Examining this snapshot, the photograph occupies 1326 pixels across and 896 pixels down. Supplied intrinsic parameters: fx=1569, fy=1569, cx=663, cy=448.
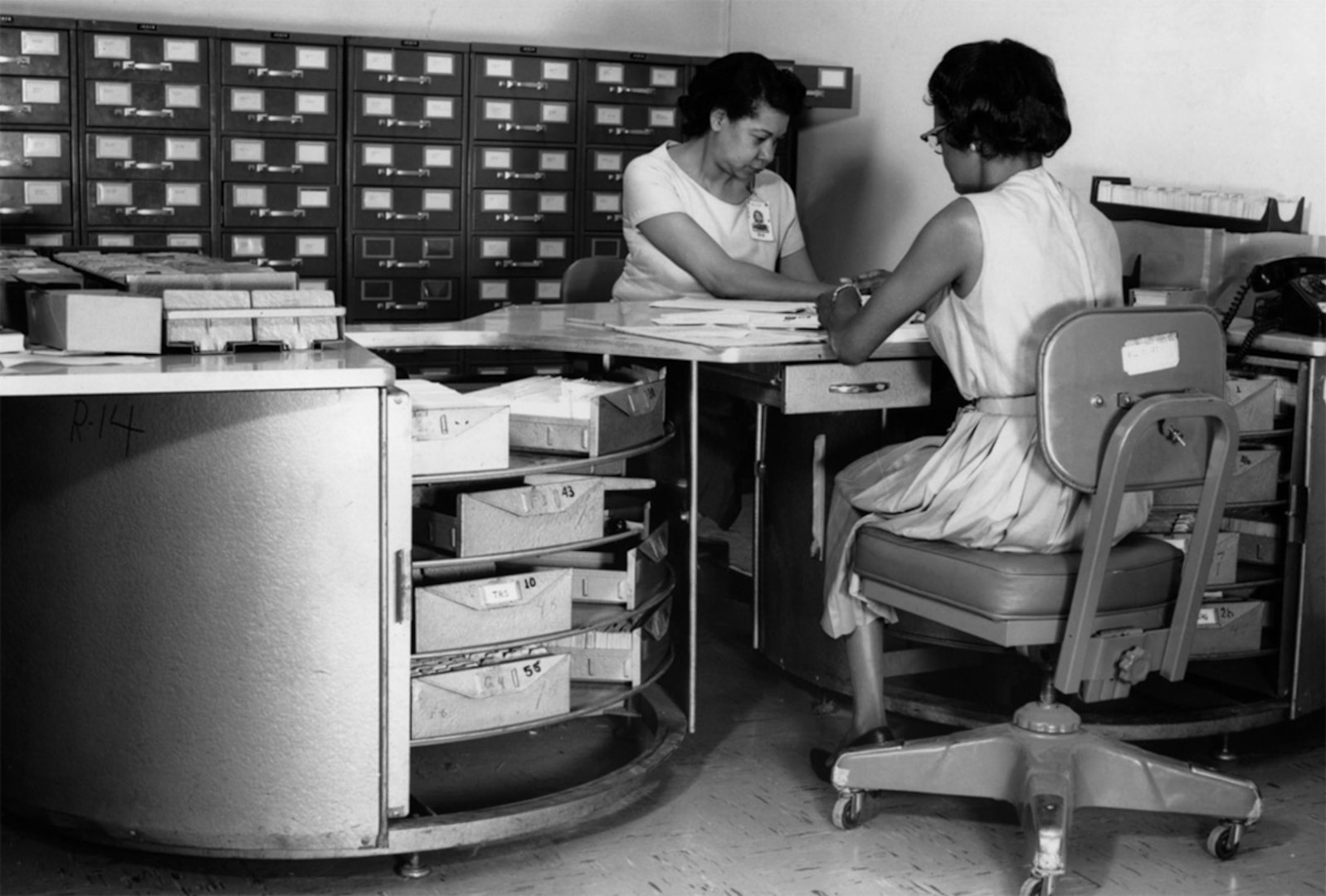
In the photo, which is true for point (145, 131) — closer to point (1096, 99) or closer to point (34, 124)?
point (34, 124)

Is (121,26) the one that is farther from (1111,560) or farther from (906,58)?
(1111,560)

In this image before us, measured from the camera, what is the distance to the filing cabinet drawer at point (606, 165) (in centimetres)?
485

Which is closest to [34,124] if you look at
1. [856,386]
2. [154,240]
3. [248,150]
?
[154,240]

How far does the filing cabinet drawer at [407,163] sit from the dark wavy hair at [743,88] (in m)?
1.47

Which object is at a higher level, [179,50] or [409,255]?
[179,50]

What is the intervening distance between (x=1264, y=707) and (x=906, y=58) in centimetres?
232

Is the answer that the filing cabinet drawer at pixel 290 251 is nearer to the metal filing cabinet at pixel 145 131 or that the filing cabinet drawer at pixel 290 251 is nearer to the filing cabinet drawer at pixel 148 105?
the metal filing cabinet at pixel 145 131

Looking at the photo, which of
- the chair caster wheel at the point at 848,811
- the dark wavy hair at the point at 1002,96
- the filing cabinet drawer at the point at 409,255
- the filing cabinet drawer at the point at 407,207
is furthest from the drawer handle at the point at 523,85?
the chair caster wheel at the point at 848,811

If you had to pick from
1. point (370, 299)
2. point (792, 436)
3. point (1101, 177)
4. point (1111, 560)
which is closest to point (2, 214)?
point (370, 299)

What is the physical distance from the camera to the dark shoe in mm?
2600

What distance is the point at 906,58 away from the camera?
14.7 feet

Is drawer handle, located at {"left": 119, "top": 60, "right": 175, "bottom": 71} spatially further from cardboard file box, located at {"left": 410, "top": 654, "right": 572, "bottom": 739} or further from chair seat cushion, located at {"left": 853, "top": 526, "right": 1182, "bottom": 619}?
chair seat cushion, located at {"left": 853, "top": 526, "right": 1182, "bottom": 619}

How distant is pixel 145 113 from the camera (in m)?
4.40

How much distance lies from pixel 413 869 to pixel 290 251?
269 centimetres
